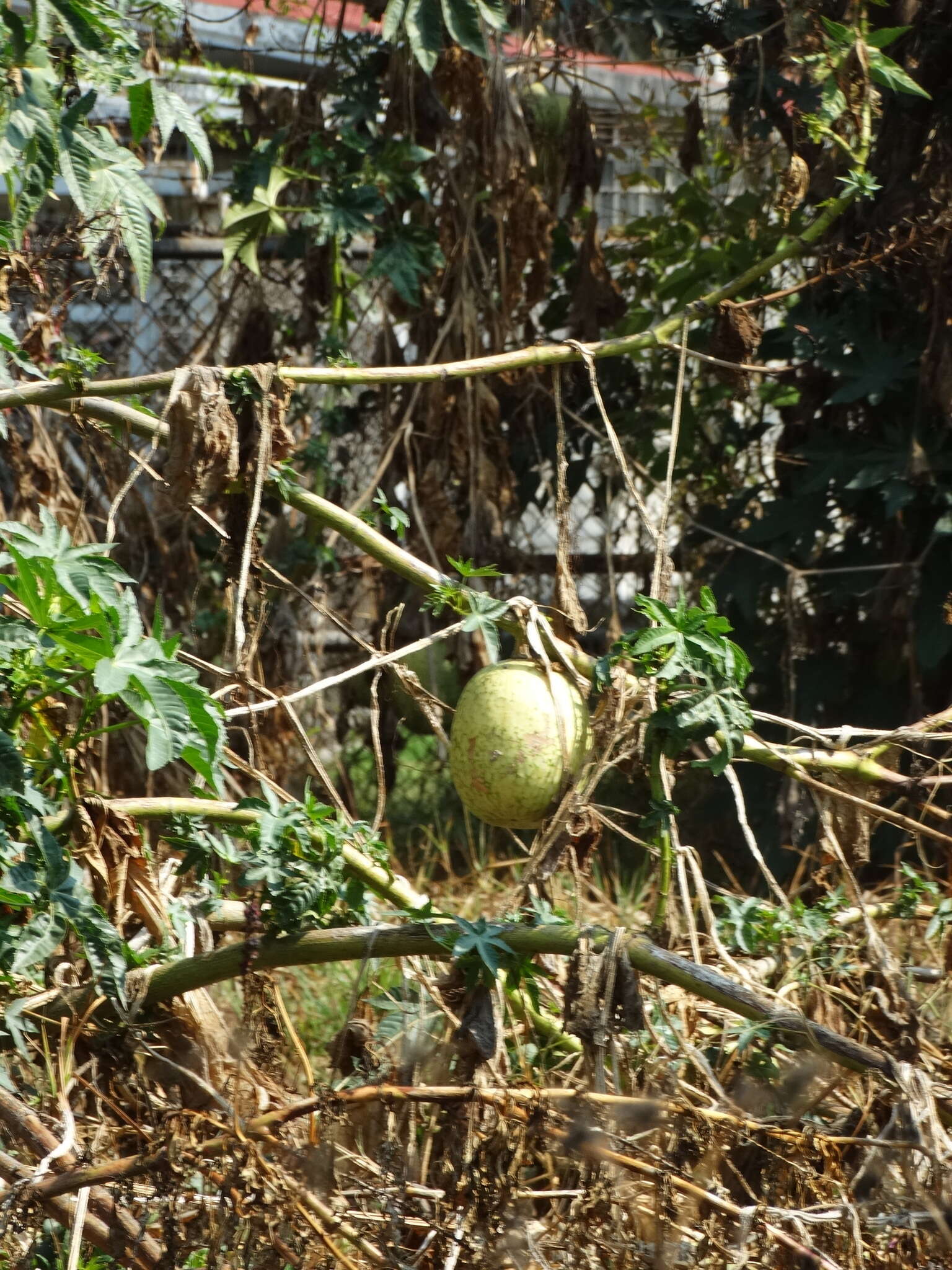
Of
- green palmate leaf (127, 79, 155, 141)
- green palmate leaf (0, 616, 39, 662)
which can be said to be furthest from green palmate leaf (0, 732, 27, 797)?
green palmate leaf (127, 79, 155, 141)

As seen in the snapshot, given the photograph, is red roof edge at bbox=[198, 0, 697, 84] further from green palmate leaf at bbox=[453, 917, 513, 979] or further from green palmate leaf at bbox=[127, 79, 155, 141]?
green palmate leaf at bbox=[453, 917, 513, 979]

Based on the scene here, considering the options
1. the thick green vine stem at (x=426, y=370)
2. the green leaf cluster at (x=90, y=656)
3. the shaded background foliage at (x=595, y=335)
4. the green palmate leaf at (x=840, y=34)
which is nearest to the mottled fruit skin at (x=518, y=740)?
the green leaf cluster at (x=90, y=656)

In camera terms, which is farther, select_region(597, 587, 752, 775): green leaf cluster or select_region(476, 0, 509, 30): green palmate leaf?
select_region(476, 0, 509, 30): green palmate leaf

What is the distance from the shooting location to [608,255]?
4.08 m

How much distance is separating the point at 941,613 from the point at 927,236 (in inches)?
38.7

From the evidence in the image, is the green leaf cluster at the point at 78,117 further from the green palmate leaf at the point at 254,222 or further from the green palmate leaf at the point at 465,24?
the green palmate leaf at the point at 254,222

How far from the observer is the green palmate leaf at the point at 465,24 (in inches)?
122

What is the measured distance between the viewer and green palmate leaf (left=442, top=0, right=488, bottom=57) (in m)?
3.10

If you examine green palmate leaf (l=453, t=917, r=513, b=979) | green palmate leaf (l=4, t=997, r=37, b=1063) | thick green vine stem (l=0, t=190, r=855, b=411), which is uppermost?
thick green vine stem (l=0, t=190, r=855, b=411)

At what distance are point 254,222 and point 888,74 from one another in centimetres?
177

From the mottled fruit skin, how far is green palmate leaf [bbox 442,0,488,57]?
191cm

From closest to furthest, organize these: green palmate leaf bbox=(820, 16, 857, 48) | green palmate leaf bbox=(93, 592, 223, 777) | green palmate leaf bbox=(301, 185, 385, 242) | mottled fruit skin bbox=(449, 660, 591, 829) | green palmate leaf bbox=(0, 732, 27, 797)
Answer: green palmate leaf bbox=(93, 592, 223, 777)
green palmate leaf bbox=(0, 732, 27, 797)
mottled fruit skin bbox=(449, 660, 591, 829)
green palmate leaf bbox=(820, 16, 857, 48)
green palmate leaf bbox=(301, 185, 385, 242)

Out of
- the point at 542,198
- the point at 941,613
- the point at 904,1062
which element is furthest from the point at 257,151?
the point at 904,1062

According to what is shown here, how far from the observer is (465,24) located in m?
3.12
